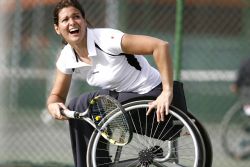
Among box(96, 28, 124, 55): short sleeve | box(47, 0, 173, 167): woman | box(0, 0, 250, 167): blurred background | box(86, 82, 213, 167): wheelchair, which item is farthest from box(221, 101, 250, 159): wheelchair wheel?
box(96, 28, 124, 55): short sleeve

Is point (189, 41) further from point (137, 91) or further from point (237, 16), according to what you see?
point (137, 91)

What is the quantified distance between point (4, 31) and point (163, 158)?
3378 millimetres

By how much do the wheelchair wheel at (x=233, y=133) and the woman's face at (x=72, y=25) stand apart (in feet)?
11.8

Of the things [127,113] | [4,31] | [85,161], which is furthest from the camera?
[4,31]

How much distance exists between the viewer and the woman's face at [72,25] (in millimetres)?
5816

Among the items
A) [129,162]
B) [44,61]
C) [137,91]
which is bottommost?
[129,162]

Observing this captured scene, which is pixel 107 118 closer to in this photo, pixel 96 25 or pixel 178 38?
pixel 178 38

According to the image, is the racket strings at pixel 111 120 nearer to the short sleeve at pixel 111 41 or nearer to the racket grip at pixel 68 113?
the racket grip at pixel 68 113

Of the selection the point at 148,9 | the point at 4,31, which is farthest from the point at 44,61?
the point at 148,9

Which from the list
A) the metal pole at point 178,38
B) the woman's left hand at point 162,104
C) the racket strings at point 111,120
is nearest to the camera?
the woman's left hand at point 162,104

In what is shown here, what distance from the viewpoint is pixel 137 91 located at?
19.5 ft

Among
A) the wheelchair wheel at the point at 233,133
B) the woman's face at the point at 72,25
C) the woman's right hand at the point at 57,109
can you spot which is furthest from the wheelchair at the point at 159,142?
the wheelchair wheel at the point at 233,133

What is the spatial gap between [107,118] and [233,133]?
13.0 ft

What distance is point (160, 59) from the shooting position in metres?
5.62
